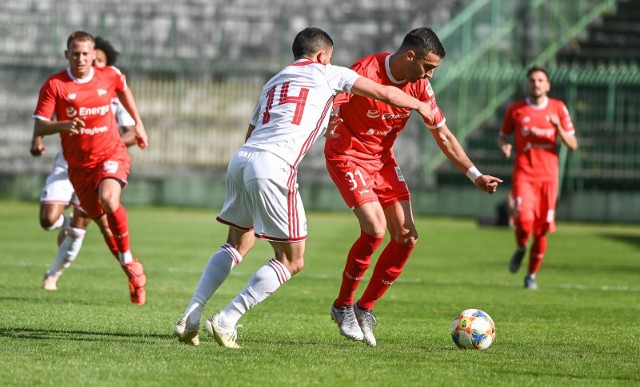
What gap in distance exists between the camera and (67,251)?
11422 millimetres

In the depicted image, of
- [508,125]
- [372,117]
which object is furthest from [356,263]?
[508,125]

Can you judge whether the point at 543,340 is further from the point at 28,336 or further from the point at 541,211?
the point at 541,211

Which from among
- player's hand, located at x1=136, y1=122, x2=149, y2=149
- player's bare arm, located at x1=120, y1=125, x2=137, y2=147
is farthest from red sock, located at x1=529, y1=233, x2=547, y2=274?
player's hand, located at x1=136, y1=122, x2=149, y2=149

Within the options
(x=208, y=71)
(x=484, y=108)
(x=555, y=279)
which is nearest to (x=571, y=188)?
(x=484, y=108)

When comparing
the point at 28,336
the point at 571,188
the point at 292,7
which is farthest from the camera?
the point at 292,7

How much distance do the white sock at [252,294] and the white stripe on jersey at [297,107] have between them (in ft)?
2.17

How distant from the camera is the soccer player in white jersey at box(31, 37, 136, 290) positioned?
446 inches

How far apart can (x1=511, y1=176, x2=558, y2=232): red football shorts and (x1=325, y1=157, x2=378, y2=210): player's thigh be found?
5629mm

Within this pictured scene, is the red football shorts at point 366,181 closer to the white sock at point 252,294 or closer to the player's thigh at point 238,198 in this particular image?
the player's thigh at point 238,198

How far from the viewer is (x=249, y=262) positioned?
50.1 ft

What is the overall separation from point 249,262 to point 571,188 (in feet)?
44.7

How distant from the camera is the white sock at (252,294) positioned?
7.18m

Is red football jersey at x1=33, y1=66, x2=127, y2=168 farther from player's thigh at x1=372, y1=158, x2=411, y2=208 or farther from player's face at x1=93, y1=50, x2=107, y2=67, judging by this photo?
player's thigh at x1=372, y1=158, x2=411, y2=208

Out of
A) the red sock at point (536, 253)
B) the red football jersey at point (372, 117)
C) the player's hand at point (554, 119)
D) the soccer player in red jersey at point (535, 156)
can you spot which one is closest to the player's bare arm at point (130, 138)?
the red football jersey at point (372, 117)
